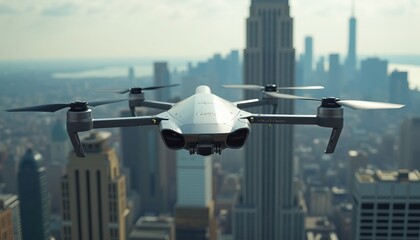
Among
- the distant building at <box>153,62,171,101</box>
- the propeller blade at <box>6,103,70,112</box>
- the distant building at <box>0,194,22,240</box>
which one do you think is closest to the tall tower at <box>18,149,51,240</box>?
the distant building at <box>0,194,22,240</box>

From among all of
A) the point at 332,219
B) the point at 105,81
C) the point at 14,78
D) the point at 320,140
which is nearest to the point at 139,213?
the point at 105,81

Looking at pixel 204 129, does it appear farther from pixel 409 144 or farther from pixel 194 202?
pixel 409 144

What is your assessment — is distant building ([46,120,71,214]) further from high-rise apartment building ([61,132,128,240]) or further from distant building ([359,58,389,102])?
distant building ([359,58,389,102])

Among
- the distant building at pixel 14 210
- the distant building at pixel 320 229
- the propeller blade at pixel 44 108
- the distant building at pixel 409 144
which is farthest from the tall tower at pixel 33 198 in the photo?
the distant building at pixel 409 144

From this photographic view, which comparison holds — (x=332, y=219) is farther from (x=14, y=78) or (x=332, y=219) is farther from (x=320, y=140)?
(x=14, y=78)

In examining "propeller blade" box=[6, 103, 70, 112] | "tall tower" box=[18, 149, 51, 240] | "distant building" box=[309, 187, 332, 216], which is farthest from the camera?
"distant building" box=[309, 187, 332, 216]

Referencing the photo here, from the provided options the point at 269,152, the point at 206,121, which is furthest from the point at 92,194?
the point at 269,152

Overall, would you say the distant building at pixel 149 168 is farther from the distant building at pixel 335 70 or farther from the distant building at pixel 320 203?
the distant building at pixel 335 70
